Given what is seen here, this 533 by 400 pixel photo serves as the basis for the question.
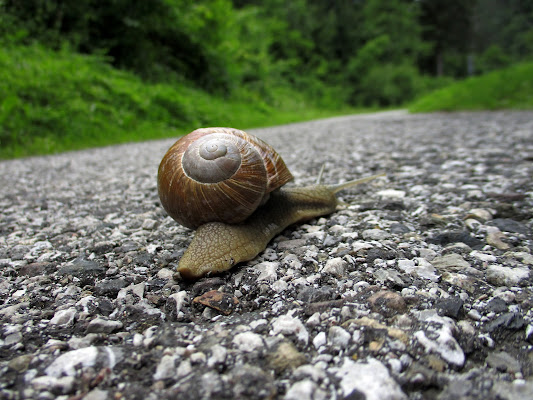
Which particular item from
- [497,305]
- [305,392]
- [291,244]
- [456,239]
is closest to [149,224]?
[291,244]

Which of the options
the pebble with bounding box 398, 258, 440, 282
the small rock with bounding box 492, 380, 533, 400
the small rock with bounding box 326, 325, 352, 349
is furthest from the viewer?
the pebble with bounding box 398, 258, 440, 282

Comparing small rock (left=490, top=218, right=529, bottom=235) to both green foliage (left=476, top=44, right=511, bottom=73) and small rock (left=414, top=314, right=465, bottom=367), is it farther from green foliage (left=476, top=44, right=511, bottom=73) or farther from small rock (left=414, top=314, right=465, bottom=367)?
green foliage (left=476, top=44, right=511, bottom=73)

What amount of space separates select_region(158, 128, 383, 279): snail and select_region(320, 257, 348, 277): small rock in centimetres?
38

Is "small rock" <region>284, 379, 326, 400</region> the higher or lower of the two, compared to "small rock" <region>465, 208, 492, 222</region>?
lower

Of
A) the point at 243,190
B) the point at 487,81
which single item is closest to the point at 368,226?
the point at 243,190

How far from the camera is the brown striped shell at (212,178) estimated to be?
6.18 ft

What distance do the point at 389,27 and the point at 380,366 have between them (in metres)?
36.0

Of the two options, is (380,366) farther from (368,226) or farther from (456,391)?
(368,226)

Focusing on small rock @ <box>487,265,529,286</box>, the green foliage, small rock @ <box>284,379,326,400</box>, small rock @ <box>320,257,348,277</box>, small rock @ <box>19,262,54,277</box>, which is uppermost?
the green foliage

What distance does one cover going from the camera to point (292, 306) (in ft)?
4.84

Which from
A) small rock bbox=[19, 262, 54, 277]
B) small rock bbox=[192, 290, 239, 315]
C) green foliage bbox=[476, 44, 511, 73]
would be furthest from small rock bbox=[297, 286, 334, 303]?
green foliage bbox=[476, 44, 511, 73]

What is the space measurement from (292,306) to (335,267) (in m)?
0.37

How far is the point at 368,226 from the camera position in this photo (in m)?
2.26

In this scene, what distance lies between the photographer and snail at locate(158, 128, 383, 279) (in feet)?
6.06
